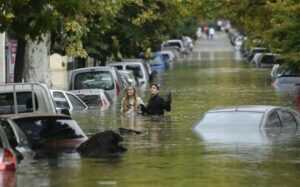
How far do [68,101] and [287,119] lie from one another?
9554 millimetres

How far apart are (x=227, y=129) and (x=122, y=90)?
57.0 feet

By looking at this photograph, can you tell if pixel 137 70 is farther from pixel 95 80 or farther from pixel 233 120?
pixel 233 120

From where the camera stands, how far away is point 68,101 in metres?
34.4

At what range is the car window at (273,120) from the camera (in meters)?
26.1

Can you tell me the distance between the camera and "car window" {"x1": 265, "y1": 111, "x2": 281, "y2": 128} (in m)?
26.1

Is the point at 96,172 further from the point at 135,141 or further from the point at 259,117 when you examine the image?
the point at 259,117

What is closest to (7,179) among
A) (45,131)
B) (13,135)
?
(13,135)

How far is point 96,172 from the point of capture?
18.6 metres

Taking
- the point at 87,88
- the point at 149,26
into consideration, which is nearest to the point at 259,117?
the point at 87,88

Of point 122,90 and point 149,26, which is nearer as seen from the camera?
point 122,90

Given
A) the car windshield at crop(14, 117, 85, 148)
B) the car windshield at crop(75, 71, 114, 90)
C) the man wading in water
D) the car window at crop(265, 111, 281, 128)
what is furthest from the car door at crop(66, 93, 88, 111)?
the car windshield at crop(14, 117, 85, 148)

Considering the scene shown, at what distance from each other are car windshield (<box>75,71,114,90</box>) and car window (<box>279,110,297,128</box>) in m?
14.9

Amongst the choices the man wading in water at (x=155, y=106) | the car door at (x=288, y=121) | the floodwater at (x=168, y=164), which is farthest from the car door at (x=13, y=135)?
the man wading in water at (x=155, y=106)

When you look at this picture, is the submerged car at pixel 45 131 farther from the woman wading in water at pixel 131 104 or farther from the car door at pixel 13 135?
the woman wading in water at pixel 131 104
